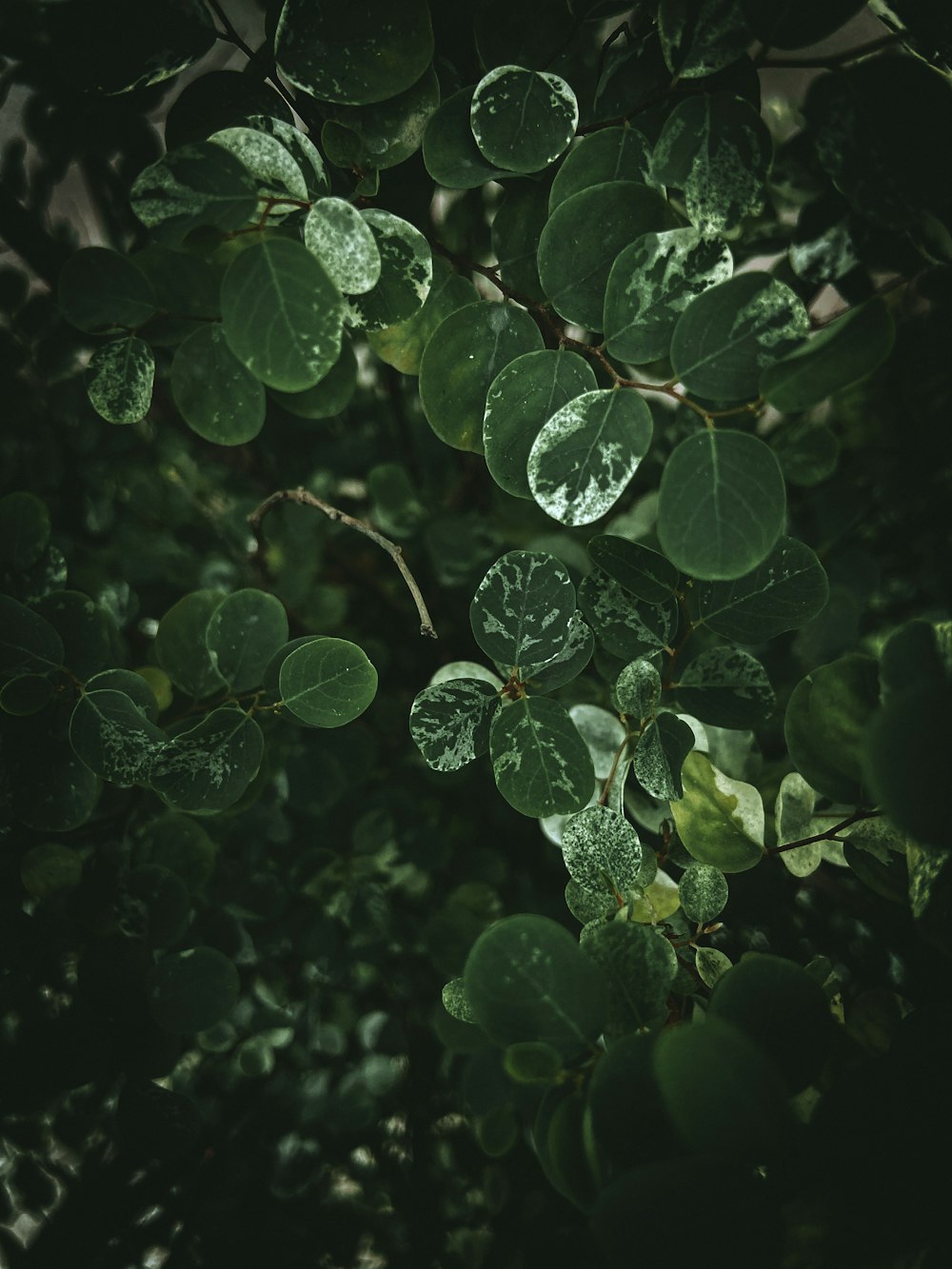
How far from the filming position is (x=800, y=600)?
401 millimetres

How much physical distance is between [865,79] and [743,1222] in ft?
1.74

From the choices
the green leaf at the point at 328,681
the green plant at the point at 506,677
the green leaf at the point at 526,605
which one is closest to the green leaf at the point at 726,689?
the green plant at the point at 506,677

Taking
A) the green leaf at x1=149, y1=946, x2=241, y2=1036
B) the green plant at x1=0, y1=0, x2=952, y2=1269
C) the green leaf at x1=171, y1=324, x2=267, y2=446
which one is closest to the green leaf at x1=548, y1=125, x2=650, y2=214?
the green plant at x1=0, y1=0, x2=952, y2=1269

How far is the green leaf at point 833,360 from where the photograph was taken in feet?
0.90

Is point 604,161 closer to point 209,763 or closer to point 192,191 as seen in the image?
point 192,191

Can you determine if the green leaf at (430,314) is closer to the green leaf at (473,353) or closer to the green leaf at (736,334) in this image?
the green leaf at (473,353)

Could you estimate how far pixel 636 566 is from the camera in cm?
40

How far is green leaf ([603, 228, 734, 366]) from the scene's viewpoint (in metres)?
0.34

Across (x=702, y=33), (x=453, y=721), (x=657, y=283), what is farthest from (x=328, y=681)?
(x=702, y=33)

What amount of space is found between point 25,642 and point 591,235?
0.43 m

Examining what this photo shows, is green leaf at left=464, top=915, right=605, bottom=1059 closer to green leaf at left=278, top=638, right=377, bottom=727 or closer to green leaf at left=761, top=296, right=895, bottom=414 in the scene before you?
green leaf at left=278, top=638, right=377, bottom=727

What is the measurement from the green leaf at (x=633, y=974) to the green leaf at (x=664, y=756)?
0.28ft

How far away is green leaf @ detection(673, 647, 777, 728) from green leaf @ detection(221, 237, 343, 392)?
11.7 inches

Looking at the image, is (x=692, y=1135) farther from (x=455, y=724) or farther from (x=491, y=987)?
(x=455, y=724)
